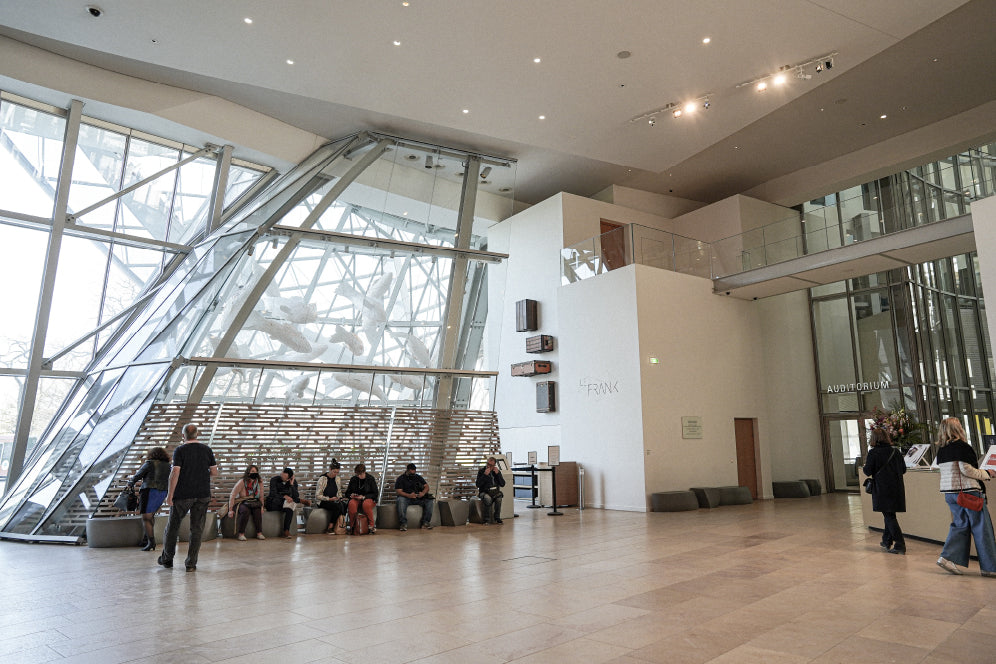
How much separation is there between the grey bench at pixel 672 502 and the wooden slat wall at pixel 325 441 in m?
3.33

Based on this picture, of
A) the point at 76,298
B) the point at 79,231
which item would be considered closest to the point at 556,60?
the point at 79,231

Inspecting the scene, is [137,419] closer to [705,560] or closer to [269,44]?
[269,44]

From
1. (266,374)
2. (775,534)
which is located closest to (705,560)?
(775,534)

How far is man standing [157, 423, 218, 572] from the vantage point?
21.4 ft

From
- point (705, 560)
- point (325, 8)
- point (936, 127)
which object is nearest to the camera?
point (705, 560)

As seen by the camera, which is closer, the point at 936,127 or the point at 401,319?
the point at 401,319

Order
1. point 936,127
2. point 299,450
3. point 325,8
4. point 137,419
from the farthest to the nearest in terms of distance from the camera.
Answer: point 936,127
point 299,450
point 137,419
point 325,8

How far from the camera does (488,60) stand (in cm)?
1012

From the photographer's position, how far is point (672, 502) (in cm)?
1266

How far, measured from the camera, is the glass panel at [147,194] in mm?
13055

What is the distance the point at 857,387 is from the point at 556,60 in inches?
472

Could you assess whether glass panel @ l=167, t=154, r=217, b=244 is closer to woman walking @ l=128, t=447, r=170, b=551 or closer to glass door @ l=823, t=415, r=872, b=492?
woman walking @ l=128, t=447, r=170, b=551

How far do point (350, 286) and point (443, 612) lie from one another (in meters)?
8.12

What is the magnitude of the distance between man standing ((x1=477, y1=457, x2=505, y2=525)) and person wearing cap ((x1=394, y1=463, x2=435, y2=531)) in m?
0.90
